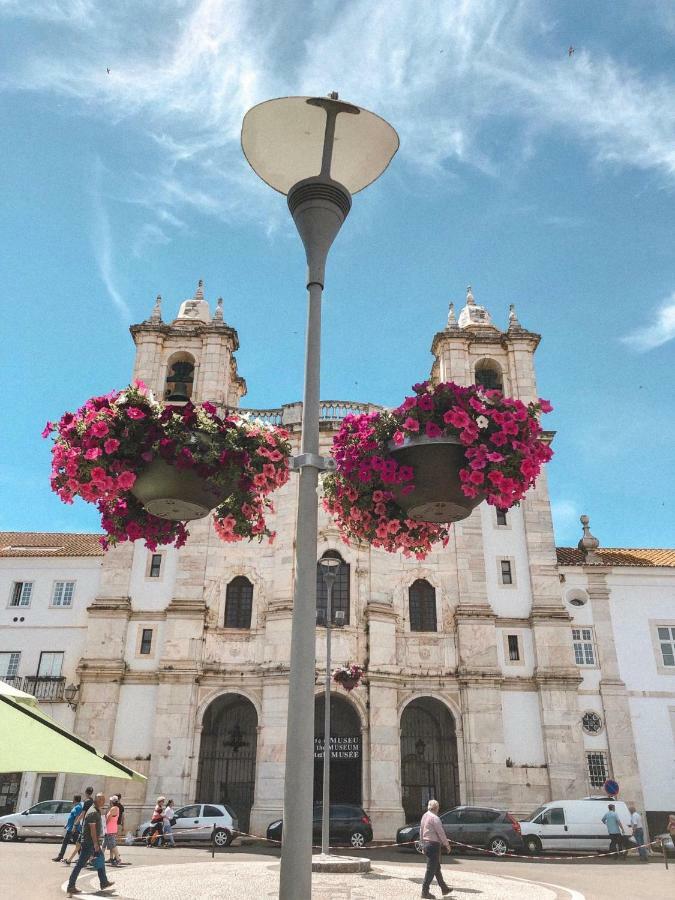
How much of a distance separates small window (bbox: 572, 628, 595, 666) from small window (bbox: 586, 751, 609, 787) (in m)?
3.47

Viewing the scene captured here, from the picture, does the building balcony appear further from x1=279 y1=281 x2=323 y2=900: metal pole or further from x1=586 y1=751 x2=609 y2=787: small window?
x1=279 y1=281 x2=323 y2=900: metal pole

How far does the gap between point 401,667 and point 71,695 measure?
13.1m

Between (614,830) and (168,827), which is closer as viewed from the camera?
(614,830)

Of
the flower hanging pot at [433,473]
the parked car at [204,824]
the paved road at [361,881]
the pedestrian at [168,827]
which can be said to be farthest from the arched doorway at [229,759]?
the flower hanging pot at [433,473]

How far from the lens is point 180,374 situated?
36.6 metres

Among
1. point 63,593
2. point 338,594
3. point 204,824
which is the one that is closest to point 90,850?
point 204,824

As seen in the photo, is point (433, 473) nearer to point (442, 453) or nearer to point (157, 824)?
point (442, 453)

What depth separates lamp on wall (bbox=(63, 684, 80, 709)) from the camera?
28.9 metres

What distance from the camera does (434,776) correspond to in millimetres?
29922

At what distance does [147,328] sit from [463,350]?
15.6 meters

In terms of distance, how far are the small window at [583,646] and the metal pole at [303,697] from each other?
28186mm

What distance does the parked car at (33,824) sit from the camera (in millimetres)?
24438

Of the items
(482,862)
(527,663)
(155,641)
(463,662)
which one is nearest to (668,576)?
(527,663)

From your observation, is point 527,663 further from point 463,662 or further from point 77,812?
point 77,812
